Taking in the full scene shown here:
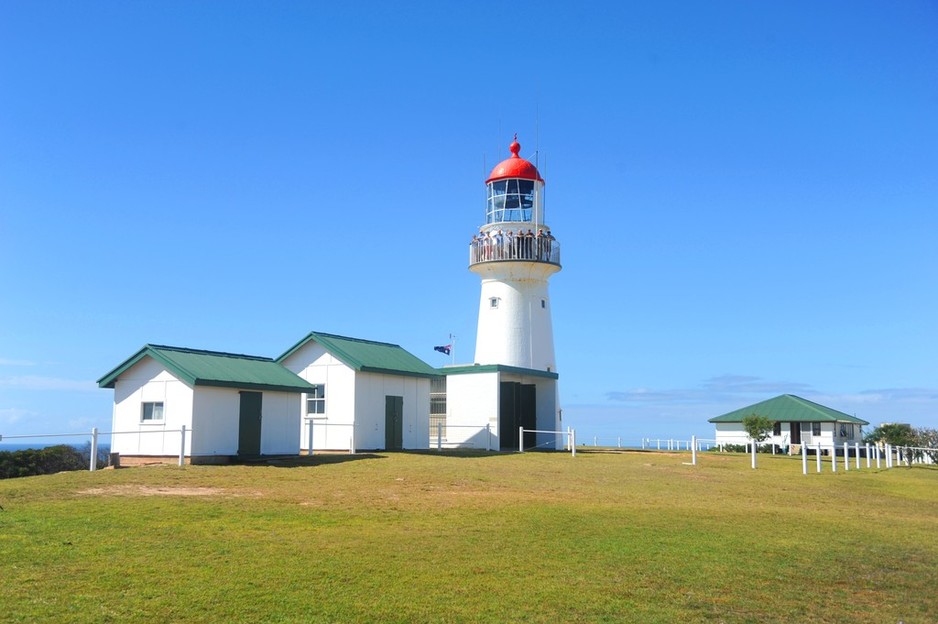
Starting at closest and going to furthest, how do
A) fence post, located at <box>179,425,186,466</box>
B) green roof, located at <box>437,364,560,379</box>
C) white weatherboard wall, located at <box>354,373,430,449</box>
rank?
fence post, located at <box>179,425,186,466</box>
white weatherboard wall, located at <box>354,373,430,449</box>
green roof, located at <box>437,364,560,379</box>

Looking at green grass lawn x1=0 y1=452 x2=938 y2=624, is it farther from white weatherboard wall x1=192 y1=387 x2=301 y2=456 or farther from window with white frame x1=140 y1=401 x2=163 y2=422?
window with white frame x1=140 y1=401 x2=163 y2=422

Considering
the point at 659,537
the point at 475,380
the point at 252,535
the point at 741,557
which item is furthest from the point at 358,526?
the point at 475,380

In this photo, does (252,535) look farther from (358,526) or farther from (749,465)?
(749,465)

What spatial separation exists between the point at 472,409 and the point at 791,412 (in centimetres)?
2744

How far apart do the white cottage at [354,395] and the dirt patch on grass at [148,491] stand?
1157cm

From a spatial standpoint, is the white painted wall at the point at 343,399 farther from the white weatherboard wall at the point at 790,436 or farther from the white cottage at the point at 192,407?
the white weatherboard wall at the point at 790,436

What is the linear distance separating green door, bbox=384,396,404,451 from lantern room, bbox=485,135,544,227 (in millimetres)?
12017

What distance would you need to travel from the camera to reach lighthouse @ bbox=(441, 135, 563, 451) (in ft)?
133

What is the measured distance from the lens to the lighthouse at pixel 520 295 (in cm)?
4053

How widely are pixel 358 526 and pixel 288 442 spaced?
15352 millimetres

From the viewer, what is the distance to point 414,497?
17672 mm

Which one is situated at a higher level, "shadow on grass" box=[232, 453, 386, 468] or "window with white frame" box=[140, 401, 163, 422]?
"window with white frame" box=[140, 401, 163, 422]

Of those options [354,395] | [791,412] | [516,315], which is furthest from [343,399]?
[791,412]

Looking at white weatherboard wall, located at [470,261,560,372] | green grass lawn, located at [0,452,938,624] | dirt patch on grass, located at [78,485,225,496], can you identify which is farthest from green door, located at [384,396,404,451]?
dirt patch on grass, located at [78,485,225,496]
